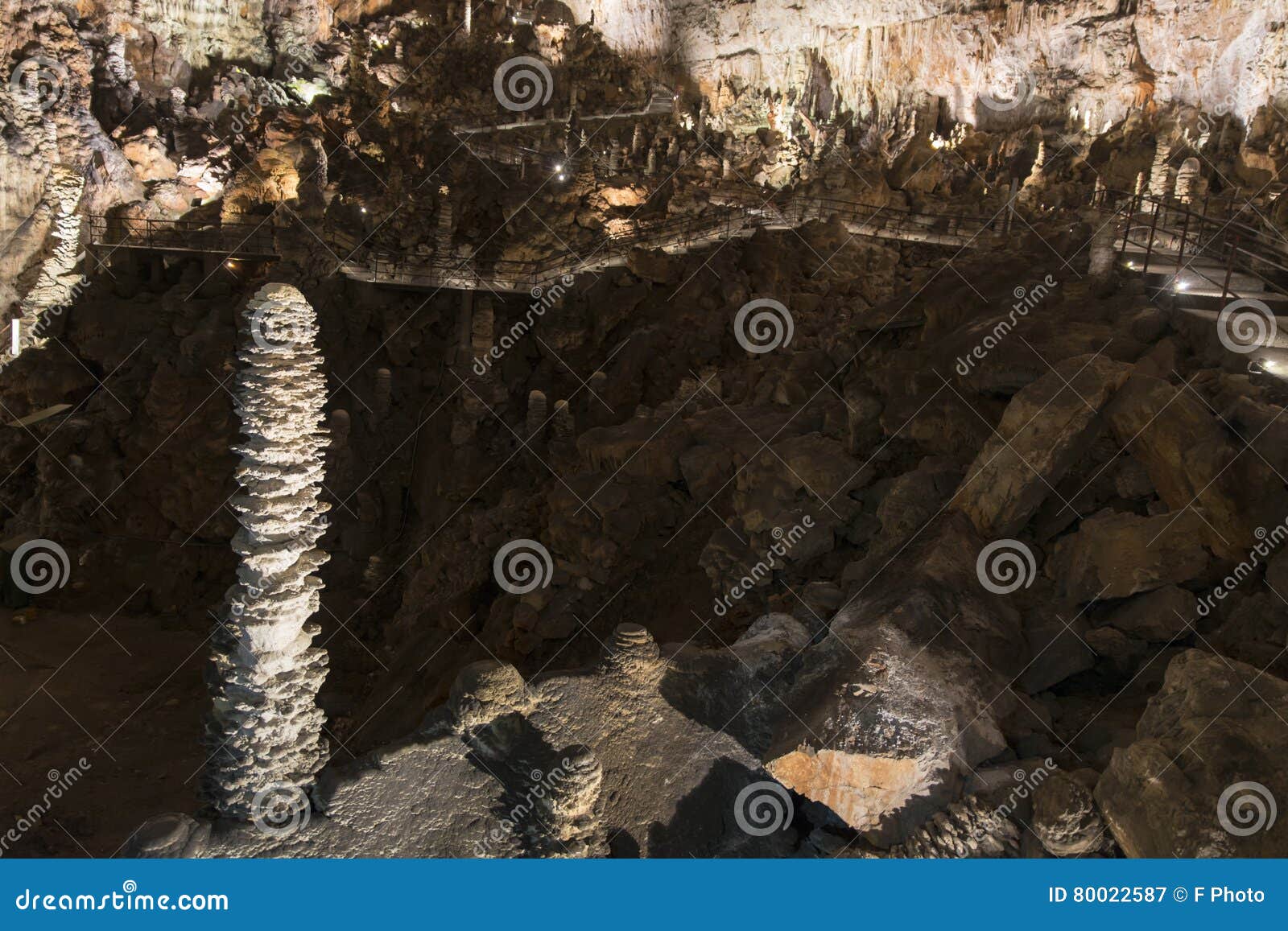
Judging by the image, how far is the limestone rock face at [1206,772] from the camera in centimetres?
404

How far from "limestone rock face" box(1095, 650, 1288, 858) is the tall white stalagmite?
4.89 meters

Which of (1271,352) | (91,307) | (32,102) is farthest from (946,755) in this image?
(32,102)

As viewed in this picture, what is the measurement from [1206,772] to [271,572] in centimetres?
537

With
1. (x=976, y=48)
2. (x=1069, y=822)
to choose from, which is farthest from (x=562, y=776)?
(x=976, y=48)

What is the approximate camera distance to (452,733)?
6.30m

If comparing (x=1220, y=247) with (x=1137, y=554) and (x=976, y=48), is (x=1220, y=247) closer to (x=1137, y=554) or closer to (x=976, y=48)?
(x=1137, y=554)

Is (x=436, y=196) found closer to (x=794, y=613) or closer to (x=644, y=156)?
(x=644, y=156)

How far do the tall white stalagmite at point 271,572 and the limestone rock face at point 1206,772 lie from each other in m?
4.89

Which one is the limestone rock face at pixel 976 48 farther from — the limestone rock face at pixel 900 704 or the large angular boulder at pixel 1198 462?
the limestone rock face at pixel 900 704

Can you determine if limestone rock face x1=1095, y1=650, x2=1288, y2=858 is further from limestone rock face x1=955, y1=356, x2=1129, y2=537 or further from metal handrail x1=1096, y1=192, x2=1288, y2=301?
metal handrail x1=1096, y1=192, x2=1288, y2=301

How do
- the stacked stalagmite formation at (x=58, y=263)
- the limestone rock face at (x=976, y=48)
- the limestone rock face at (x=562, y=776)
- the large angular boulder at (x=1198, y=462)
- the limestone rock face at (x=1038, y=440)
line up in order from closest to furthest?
the limestone rock face at (x=562, y=776) < the large angular boulder at (x=1198, y=462) < the limestone rock face at (x=1038, y=440) < the stacked stalagmite formation at (x=58, y=263) < the limestone rock face at (x=976, y=48)

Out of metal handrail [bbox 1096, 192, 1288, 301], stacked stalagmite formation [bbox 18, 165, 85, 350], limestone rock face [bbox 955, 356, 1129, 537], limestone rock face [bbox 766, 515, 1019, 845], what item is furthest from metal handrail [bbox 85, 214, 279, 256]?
limestone rock face [bbox 766, 515, 1019, 845]

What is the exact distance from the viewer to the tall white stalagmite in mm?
5316

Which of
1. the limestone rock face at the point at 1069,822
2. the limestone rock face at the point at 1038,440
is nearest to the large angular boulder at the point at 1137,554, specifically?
the limestone rock face at the point at 1038,440
